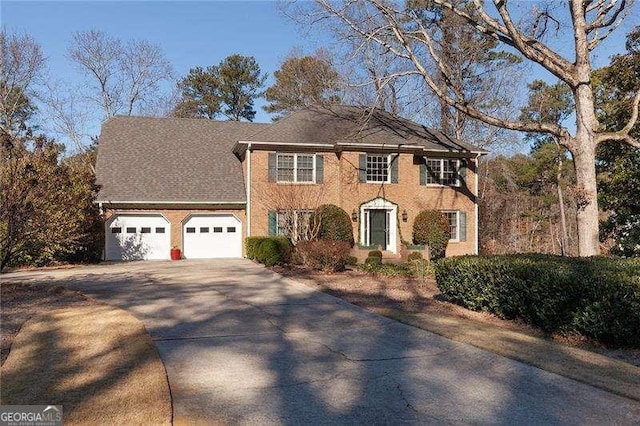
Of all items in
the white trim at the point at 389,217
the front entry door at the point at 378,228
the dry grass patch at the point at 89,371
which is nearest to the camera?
the dry grass patch at the point at 89,371

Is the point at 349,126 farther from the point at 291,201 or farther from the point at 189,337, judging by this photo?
the point at 189,337

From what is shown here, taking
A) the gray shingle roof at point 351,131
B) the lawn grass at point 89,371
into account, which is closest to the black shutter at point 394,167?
the gray shingle roof at point 351,131

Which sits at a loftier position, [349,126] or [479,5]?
[479,5]

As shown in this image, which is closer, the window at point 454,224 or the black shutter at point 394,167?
the black shutter at point 394,167

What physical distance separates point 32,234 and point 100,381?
834cm

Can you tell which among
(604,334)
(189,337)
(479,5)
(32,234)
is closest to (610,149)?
(479,5)

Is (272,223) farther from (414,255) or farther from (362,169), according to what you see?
(414,255)

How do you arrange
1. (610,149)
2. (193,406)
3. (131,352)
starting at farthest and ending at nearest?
(610,149) < (131,352) < (193,406)

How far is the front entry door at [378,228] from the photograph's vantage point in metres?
24.1

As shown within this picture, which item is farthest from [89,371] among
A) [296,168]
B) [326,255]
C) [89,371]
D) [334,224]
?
[296,168]

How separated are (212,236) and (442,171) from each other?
453 inches

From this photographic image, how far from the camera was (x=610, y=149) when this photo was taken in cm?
1897

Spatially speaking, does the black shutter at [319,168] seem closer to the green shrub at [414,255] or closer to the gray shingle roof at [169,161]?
the gray shingle roof at [169,161]

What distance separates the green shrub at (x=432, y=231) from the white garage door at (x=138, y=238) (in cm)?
1125
